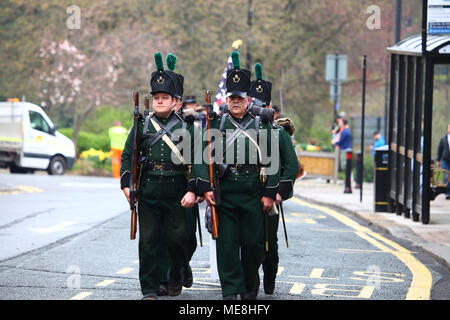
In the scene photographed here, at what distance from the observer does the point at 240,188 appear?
8.10 metres

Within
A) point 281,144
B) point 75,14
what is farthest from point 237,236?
point 75,14

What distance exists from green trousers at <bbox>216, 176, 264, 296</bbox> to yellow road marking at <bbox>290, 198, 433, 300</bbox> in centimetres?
142

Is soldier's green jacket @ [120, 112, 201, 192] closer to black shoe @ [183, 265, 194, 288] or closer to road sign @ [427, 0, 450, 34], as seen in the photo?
black shoe @ [183, 265, 194, 288]

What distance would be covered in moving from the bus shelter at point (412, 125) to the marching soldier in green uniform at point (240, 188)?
6.94 m

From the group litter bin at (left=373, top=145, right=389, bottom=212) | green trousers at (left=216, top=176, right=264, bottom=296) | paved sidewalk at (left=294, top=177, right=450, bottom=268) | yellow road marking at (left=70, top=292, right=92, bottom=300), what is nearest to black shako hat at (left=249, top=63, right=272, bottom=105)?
green trousers at (left=216, top=176, right=264, bottom=296)

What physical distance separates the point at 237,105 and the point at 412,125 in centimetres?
864

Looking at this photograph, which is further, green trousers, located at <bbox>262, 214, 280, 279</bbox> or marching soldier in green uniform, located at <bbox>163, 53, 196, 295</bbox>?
green trousers, located at <bbox>262, 214, 280, 279</bbox>

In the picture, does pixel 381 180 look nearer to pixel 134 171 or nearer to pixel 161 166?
pixel 161 166

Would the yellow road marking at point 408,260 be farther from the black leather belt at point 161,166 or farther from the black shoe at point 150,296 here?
the black leather belt at point 161,166

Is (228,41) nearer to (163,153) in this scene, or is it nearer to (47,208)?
(47,208)

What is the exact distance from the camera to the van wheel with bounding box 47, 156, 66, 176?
99.5ft

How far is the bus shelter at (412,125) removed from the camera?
1473 centimetres

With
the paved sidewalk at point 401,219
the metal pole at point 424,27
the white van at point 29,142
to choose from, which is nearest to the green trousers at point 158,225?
the paved sidewalk at point 401,219

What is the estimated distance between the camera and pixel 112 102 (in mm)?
39875
